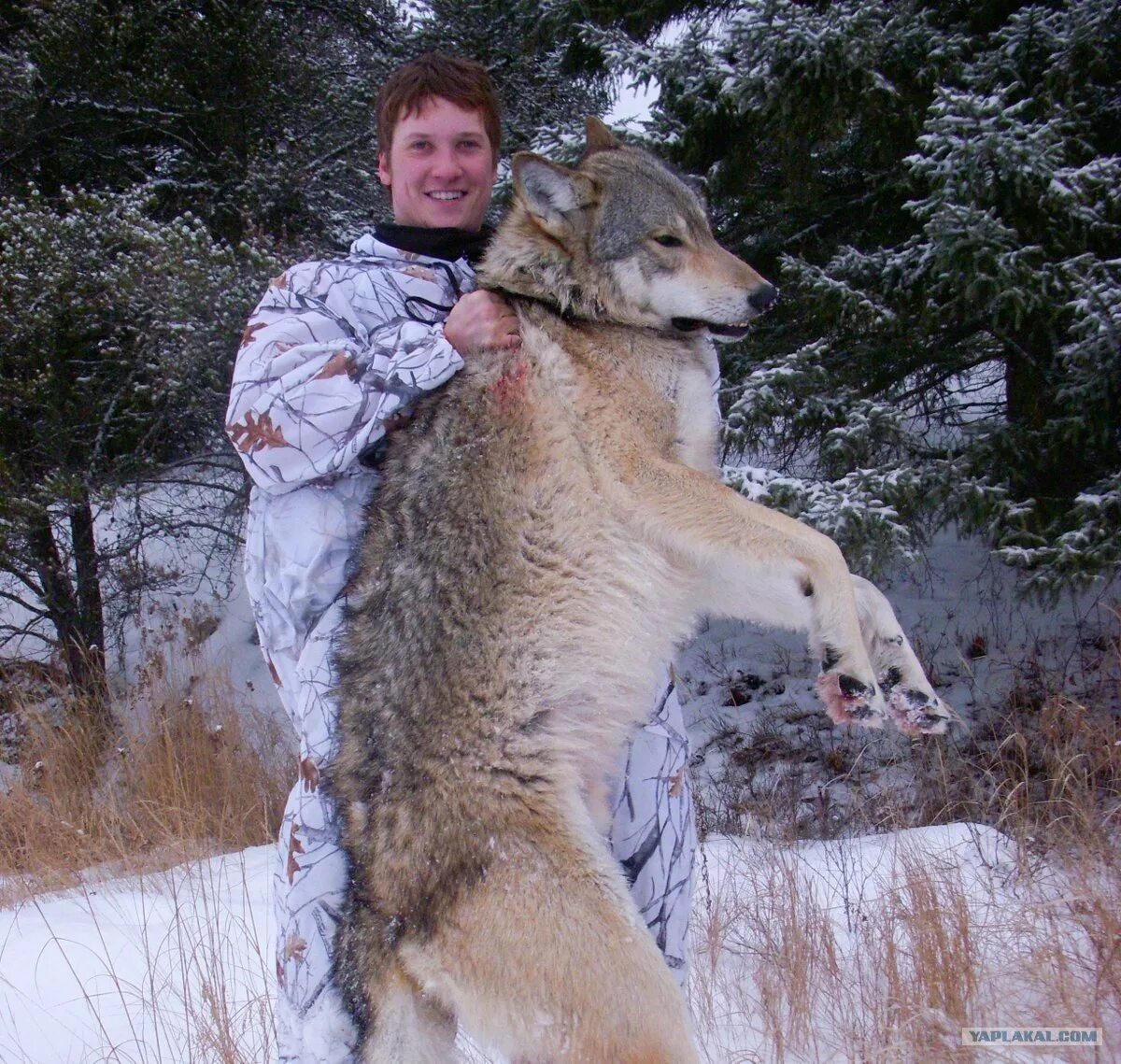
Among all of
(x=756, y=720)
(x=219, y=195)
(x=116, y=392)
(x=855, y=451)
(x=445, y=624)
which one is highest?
(x=219, y=195)

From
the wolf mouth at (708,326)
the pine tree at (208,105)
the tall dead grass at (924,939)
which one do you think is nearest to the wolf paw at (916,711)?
the tall dead grass at (924,939)

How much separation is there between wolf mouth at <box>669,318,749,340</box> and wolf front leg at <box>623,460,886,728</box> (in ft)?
1.87

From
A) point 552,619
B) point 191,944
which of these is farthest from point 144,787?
point 552,619

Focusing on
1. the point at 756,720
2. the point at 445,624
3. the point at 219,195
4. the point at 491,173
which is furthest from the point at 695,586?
the point at 219,195

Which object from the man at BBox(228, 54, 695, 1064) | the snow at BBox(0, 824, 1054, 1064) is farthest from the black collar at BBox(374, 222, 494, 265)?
the snow at BBox(0, 824, 1054, 1064)

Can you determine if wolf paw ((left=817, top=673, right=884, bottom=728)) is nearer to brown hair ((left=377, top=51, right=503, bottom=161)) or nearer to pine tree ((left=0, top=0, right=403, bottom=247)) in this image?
brown hair ((left=377, top=51, right=503, bottom=161))

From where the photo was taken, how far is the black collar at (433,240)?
8.98 feet

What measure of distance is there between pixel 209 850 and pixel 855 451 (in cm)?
473

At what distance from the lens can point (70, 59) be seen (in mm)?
8188

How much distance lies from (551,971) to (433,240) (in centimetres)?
206

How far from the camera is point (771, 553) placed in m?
2.44

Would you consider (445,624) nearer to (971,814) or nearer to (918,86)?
(971,814)

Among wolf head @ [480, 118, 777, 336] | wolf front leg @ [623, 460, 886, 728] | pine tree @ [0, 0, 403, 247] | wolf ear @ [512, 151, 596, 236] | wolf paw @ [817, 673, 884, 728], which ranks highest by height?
pine tree @ [0, 0, 403, 247]

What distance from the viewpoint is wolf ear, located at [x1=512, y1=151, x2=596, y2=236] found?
9.22 feet
